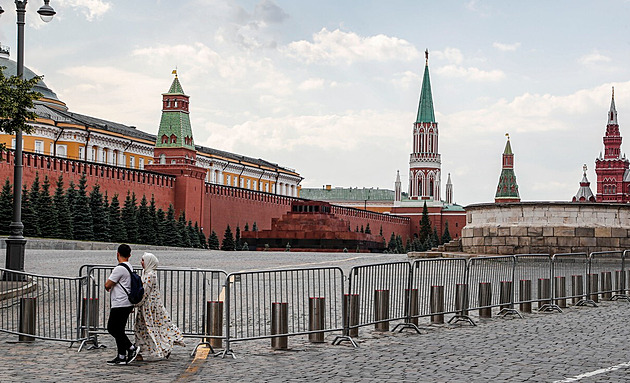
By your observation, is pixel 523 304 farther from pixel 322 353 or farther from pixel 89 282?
pixel 89 282

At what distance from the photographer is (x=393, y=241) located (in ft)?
254

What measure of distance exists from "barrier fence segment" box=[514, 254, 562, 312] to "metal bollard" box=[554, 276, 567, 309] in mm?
111

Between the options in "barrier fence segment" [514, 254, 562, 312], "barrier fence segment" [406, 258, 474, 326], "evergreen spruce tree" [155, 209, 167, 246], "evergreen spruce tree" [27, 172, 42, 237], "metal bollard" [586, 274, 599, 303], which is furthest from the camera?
"evergreen spruce tree" [155, 209, 167, 246]

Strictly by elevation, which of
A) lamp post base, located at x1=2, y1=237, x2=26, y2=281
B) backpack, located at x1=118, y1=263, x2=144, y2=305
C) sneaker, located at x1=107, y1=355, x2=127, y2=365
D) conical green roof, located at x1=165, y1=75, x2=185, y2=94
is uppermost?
conical green roof, located at x1=165, y1=75, x2=185, y2=94

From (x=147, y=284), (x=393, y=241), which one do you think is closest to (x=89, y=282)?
(x=147, y=284)

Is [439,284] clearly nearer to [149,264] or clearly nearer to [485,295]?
[485,295]

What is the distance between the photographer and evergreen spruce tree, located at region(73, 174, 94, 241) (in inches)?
1467

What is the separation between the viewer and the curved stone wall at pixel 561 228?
71.9ft

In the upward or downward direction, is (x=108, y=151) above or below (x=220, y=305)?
above

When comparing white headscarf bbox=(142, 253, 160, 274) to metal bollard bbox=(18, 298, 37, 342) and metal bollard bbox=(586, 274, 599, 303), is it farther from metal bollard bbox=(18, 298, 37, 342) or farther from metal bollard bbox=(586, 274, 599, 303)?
metal bollard bbox=(586, 274, 599, 303)

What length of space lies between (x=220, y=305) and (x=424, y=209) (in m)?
84.7

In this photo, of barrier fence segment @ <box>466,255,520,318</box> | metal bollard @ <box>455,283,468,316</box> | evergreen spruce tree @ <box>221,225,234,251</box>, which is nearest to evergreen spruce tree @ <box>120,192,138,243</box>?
evergreen spruce tree @ <box>221,225,234,251</box>

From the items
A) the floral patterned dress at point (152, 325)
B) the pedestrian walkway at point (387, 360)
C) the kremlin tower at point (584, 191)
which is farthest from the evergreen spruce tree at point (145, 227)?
the kremlin tower at point (584, 191)

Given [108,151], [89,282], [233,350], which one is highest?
[108,151]
